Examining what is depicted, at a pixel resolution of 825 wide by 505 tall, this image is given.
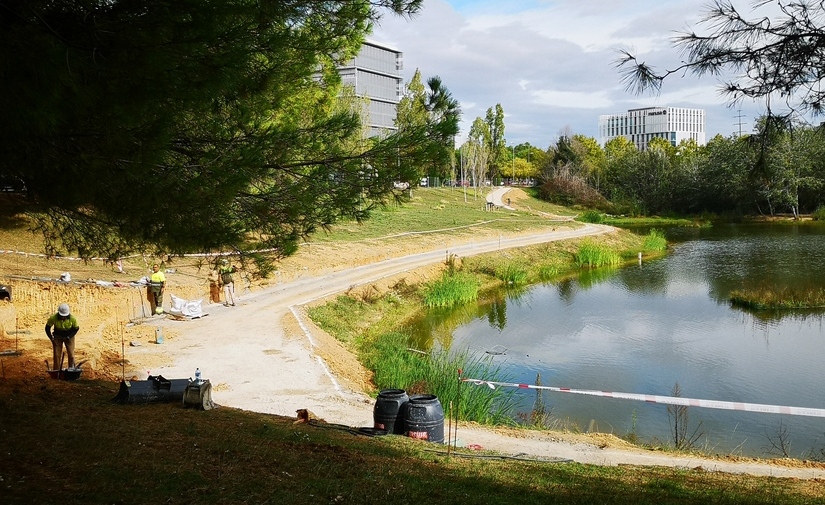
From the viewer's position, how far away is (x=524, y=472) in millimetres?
7777

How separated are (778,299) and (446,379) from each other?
16.4m

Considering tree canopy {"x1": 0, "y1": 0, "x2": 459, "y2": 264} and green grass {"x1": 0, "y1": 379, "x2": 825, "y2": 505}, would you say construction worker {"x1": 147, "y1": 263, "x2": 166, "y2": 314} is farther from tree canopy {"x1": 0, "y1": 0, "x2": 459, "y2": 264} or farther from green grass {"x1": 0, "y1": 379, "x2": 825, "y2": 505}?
tree canopy {"x1": 0, "y1": 0, "x2": 459, "y2": 264}

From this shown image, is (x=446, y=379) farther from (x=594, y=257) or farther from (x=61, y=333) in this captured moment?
(x=594, y=257)

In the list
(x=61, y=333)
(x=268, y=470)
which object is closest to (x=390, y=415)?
(x=268, y=470)

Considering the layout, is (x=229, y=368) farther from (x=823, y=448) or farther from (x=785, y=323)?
(x=785, y=323)

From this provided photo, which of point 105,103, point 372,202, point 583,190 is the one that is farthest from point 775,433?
point 583,190

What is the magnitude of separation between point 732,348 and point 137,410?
15.3m

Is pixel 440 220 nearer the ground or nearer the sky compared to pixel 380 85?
nearer the ground

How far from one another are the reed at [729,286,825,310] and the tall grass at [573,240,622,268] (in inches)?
508

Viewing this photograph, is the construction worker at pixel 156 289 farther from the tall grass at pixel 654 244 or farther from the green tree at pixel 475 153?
the green tree at pixel 475 153

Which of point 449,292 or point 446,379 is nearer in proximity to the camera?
point 446,379

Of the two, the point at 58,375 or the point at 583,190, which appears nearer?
the point at 58,375

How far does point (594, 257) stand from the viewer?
3916 centimetres

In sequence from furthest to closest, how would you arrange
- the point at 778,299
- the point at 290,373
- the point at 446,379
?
the point at 778,299 < the point at 290,373 < the point at 446,379
